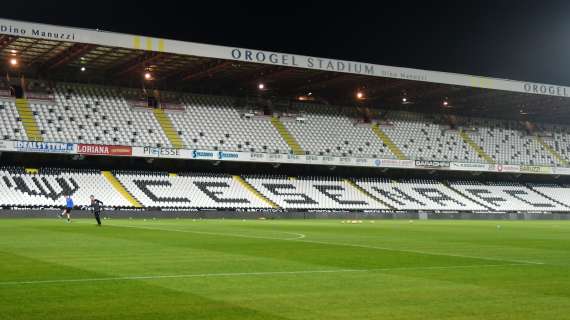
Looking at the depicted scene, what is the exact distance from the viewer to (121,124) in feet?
195

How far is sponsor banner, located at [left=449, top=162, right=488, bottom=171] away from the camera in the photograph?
72125 mm

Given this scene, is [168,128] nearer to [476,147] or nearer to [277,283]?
[476,147]

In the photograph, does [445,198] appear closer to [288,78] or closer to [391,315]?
[288,78]

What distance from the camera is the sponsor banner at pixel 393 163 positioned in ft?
223

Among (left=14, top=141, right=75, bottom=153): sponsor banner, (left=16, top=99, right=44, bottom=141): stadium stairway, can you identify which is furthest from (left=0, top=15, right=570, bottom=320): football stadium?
(left=16, top=99, right=44, bottom=141): stadium stairway

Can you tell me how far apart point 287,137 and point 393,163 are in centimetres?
1065

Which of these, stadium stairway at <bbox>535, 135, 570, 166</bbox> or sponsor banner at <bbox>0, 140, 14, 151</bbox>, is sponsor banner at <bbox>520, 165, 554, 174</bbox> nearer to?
stadium stairway at <bbox>535, 135, 570, 166</bbox>

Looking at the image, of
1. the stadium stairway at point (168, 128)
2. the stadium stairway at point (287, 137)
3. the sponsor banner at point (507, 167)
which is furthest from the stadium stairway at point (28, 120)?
the sponsor banner at point (507, 167)

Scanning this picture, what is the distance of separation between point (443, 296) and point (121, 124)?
167 ft

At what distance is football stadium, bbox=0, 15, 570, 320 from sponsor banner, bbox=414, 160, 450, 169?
0.14m

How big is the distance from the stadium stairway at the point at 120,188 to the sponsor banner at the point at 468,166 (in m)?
32.6

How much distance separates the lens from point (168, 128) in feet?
201

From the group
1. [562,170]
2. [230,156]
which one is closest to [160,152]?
[230,156]

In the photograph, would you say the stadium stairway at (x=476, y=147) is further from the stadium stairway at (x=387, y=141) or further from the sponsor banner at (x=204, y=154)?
the sponsor banner at (x=204, y=154)
